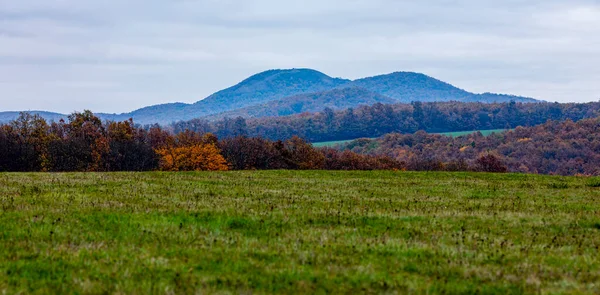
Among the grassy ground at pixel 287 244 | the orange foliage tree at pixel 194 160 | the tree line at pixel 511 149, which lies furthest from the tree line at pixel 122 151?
the grassy ground at pixel 287 244

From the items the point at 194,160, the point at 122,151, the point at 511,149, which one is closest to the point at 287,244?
the point at 194,160

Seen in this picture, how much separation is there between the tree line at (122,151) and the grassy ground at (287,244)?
5621cm

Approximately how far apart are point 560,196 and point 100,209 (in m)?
23.9

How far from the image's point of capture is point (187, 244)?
14.3 metres

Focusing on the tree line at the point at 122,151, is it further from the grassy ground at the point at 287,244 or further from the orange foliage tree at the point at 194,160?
the grassy ground at the point at 287,244

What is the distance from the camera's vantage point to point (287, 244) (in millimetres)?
14469

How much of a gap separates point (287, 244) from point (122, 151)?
262 feet

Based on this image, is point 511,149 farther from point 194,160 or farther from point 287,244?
point 287,244

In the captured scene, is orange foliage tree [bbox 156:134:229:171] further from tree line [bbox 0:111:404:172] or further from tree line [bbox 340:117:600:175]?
tree line [bbox 340:117:600:175]

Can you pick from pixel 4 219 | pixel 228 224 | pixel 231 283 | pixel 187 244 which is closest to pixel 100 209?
pixel 4 219

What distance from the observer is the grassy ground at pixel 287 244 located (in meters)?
10.8

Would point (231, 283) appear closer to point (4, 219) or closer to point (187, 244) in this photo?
point (187, 244)

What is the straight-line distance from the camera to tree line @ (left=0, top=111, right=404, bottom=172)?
80312 millimetres

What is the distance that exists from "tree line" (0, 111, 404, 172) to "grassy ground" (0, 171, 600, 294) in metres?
56.2
